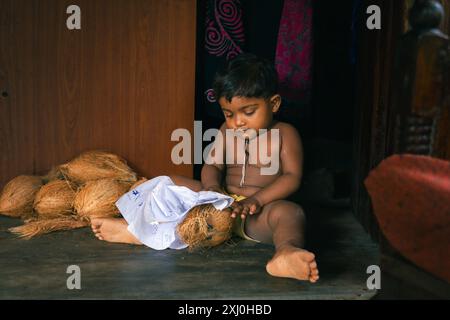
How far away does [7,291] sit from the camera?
1851mm

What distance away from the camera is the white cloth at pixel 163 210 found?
90.5 inches

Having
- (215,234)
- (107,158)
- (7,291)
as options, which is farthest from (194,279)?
(107,158)

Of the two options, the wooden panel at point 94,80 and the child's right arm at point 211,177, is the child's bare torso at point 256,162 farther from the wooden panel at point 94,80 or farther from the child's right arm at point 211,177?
the wooden panel at point 94,80

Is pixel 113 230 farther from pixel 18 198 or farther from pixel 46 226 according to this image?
pixel 18 198

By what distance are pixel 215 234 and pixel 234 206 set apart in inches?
5.9

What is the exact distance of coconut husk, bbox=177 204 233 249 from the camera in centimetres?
228

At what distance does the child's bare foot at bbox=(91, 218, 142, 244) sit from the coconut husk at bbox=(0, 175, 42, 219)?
572 mm

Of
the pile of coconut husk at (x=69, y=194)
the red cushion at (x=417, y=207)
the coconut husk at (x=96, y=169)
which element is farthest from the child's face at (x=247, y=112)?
the red cushion at (x=417, y=207)

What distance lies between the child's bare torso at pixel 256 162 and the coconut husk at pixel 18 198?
1.06 metres

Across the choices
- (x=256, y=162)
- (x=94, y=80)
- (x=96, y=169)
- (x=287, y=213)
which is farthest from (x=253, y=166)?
(x=94, y=80)

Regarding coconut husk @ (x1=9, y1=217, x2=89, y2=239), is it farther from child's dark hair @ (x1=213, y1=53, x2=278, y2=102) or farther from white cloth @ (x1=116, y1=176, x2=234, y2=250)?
child's dark hair @ (x1=213, y1=53, x2=278, y2=102)

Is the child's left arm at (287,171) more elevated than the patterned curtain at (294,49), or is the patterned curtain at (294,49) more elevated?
the patterned curtain at (294,49)

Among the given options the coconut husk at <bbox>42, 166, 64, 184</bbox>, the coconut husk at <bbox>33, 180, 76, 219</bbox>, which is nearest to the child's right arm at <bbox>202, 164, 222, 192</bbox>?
the coconut husk at <bbox>33, 180, 76, 219</bbox>

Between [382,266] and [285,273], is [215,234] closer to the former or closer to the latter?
[285,273]
